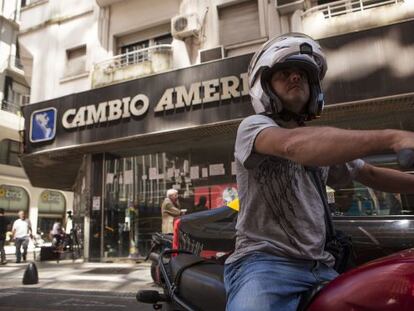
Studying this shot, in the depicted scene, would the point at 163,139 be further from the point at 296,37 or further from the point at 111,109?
the point at 296,37

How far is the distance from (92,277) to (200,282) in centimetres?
766

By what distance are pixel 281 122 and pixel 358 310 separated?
0.80 meters

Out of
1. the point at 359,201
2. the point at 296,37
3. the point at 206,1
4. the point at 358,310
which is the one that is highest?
the point at 206,1

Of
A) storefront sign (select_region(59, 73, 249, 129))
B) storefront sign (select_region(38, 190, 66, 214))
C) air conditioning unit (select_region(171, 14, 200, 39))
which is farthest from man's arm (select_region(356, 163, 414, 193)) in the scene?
storefront sign (select_region(38, 190, 66, 214))

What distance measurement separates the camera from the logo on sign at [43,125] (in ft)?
40.0

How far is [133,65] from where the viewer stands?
12.0 meters

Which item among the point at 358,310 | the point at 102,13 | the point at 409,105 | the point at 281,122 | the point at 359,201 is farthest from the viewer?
the point at 102,13

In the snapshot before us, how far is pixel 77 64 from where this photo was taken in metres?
13.9

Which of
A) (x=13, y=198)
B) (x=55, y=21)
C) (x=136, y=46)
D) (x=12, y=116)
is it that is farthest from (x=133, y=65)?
(x=13, y=198)

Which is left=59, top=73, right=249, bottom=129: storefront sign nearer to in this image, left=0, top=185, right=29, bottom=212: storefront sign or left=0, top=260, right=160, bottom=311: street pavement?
left=0, top=260, right=160, bottom=311: street pavement

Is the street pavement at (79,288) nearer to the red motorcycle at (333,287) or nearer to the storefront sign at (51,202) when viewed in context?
the red motorcycle at (333,287)

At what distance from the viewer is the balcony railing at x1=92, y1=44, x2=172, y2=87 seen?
1166 centimetres

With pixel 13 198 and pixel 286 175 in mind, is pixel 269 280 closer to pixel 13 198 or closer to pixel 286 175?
pixel 286 175

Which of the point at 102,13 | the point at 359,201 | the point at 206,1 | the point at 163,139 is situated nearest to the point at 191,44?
the point at 206,1
